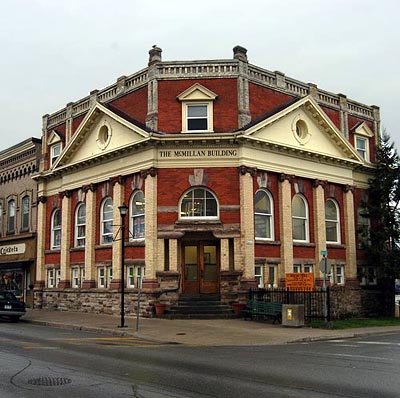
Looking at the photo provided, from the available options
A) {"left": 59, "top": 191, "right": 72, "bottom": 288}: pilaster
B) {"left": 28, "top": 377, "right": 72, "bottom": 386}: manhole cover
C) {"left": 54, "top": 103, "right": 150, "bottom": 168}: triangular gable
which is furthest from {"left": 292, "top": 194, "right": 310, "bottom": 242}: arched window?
{"left": 28, "top": 377, "right": 72, "bottom": 386}: manhole cover

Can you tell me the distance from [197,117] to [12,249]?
59.2 ft

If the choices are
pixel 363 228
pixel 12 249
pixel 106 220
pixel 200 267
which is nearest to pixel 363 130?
pixel 363 228

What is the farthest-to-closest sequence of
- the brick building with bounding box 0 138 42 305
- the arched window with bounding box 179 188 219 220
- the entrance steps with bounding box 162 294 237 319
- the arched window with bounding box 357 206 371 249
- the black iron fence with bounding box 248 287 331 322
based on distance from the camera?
the brick building with bounding box 0 138 42 305, the arched window with bounding box 357 206 371 249, the arched window with bounding box 179 188 219 220, the entrance steps with bounding box 162 294 237 319, the black iron fence with bounding box 248 287 331 322

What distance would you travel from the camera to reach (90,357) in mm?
12836

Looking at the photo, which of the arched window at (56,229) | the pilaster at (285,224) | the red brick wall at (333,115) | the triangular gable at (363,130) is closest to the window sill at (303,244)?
the pilaster at (285,224)

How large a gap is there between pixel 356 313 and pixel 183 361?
19.0 m

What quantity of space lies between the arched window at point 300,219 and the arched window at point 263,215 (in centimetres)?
182

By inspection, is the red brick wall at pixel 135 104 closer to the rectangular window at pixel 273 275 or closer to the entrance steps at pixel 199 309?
the entrance steps at pixel 199 309

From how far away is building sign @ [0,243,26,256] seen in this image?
3700cm

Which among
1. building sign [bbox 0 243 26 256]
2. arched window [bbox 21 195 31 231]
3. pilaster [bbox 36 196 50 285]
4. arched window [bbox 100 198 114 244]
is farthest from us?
arched window [bbox 21 195 31 231]

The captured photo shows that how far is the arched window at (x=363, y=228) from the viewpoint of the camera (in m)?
31.9

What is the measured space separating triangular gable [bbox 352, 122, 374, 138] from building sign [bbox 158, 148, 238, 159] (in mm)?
10641

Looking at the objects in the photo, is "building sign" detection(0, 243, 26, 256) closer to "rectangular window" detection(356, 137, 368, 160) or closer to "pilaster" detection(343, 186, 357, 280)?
"pilaster" detection(343, 186, 357, 280)

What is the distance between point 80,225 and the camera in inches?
1278
